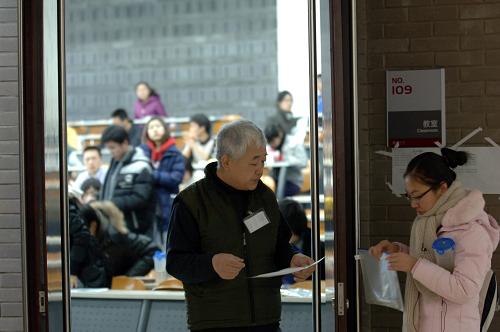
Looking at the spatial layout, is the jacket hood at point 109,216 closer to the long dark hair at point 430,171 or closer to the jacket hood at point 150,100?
the jacket hood at point 150,100

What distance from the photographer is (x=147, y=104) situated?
732cm

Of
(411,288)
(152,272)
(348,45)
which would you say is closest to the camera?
(411,288)

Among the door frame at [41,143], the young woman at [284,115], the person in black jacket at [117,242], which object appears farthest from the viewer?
the young woman at [284,115]

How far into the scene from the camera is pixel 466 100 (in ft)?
10.4

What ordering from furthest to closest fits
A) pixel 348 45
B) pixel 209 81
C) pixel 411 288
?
1. pixel 209 81
2. pixel 348 45
3. pixel 411 288

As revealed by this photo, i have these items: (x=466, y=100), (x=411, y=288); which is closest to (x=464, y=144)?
(x=466, y=100)

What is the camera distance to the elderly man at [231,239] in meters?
2.48

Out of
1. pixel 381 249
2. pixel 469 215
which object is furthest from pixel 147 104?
Answer: pixel 469 215

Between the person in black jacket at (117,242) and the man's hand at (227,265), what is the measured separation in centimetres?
326

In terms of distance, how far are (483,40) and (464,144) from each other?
17.6 inches

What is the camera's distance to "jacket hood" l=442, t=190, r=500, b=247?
229 cm

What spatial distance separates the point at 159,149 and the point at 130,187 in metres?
0.49

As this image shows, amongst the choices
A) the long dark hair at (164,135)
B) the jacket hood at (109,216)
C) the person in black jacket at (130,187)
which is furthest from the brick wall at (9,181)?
the long dark hair at (164,135)

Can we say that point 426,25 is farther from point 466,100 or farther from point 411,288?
point 411,288
